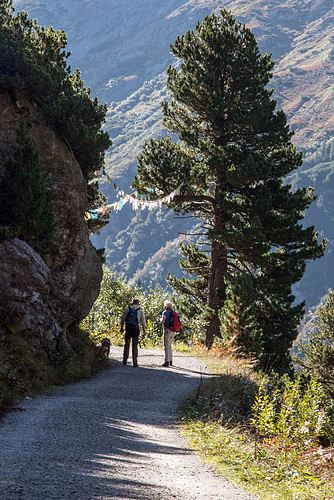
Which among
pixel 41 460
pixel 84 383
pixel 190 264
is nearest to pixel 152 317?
pixel 190 264

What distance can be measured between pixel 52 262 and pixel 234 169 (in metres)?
9.37

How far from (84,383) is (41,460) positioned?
5612 millimetres

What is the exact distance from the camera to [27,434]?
17.7 ft

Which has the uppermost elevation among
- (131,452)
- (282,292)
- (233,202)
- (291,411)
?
(233,202)

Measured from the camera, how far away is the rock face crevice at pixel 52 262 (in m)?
9.77

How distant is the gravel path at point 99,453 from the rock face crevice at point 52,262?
1.94 metres

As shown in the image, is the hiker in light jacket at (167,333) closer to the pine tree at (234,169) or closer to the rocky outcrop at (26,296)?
the rocky outcrop at (26,296)

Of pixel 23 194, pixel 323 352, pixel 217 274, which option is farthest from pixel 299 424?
pixel 323 352

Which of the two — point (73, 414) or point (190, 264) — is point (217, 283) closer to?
point (190, 264)

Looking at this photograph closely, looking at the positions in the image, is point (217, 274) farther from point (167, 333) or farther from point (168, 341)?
point (168, 341)

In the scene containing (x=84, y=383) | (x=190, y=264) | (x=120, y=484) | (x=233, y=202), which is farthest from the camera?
(x=190, y=264)

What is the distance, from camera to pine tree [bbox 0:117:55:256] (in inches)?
413

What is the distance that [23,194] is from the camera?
10492mm

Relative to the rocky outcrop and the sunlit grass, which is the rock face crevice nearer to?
the rocky outcrop
